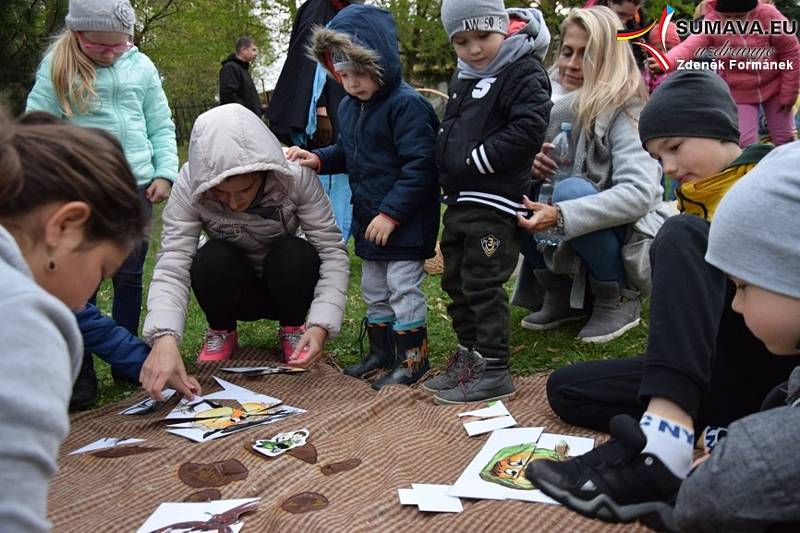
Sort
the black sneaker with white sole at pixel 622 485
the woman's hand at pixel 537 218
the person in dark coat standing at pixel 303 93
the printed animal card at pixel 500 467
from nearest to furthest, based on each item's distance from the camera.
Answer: the black sneaker with white sole at pixel 622 485 → the printed animal card at pixel 500 467 → the woman's hand at pixel 537 218 → the person in dark coat standing at pixel 303 93

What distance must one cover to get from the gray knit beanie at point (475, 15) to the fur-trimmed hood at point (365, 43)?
291mm

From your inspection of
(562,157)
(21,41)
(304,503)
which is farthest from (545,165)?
(21,41)

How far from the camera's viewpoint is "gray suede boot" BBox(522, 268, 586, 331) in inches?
138

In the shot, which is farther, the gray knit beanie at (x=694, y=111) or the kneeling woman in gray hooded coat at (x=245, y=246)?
the kneeling woman in gray hooded coat at (x=245, y=246)

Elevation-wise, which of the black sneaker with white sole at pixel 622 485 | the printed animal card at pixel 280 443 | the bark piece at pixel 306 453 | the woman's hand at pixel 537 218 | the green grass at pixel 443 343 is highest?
the woman's hand at pixel 537 218

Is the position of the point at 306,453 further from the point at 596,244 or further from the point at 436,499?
the point at 596,244

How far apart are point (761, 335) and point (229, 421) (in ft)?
5.53

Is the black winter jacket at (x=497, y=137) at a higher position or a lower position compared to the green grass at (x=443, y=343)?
higher

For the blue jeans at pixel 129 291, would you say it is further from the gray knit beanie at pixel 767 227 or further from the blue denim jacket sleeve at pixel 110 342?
the gray knit beanie at pixel 767 227

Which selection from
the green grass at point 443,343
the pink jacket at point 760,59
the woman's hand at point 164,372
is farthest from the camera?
the pink jacket at point 760,59

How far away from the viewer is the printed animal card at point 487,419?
2.38 metres

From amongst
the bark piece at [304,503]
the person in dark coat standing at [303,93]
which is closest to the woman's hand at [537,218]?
the bark piece at [304,503]

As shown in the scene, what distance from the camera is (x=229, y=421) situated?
8.35ft

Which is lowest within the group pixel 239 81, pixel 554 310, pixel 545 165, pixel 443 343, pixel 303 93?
pixel 443 343
